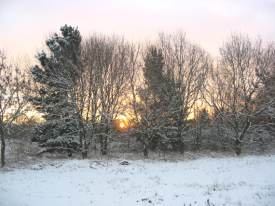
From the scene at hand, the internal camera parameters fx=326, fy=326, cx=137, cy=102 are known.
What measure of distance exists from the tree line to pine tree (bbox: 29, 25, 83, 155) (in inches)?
3.7

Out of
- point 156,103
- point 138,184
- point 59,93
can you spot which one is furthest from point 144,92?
point 138,184

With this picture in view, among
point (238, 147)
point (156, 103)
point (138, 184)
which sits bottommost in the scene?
point (138, 184)

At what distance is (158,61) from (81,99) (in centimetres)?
1083

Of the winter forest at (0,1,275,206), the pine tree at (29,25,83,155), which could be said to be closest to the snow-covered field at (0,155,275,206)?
the winter forest at (0,1,275,206)

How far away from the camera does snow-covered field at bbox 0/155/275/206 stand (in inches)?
541

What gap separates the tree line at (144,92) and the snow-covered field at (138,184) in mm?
6596

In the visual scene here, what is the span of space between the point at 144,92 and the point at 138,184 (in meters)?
17.5

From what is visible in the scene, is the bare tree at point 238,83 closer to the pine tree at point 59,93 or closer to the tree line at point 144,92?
the tree line at point 144,92

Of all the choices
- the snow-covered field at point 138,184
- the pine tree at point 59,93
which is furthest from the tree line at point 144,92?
the snow-covered field at point 138,184

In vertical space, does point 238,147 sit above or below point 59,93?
below

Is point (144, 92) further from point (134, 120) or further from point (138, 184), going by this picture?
point (138, 184)

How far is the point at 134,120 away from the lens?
34.9m

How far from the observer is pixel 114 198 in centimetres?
1456

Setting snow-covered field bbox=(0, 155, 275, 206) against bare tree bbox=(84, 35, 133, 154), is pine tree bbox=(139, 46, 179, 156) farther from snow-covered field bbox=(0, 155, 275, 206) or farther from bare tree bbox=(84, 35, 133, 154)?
snow-covered field bbox=(0, 155, 275, 206)
